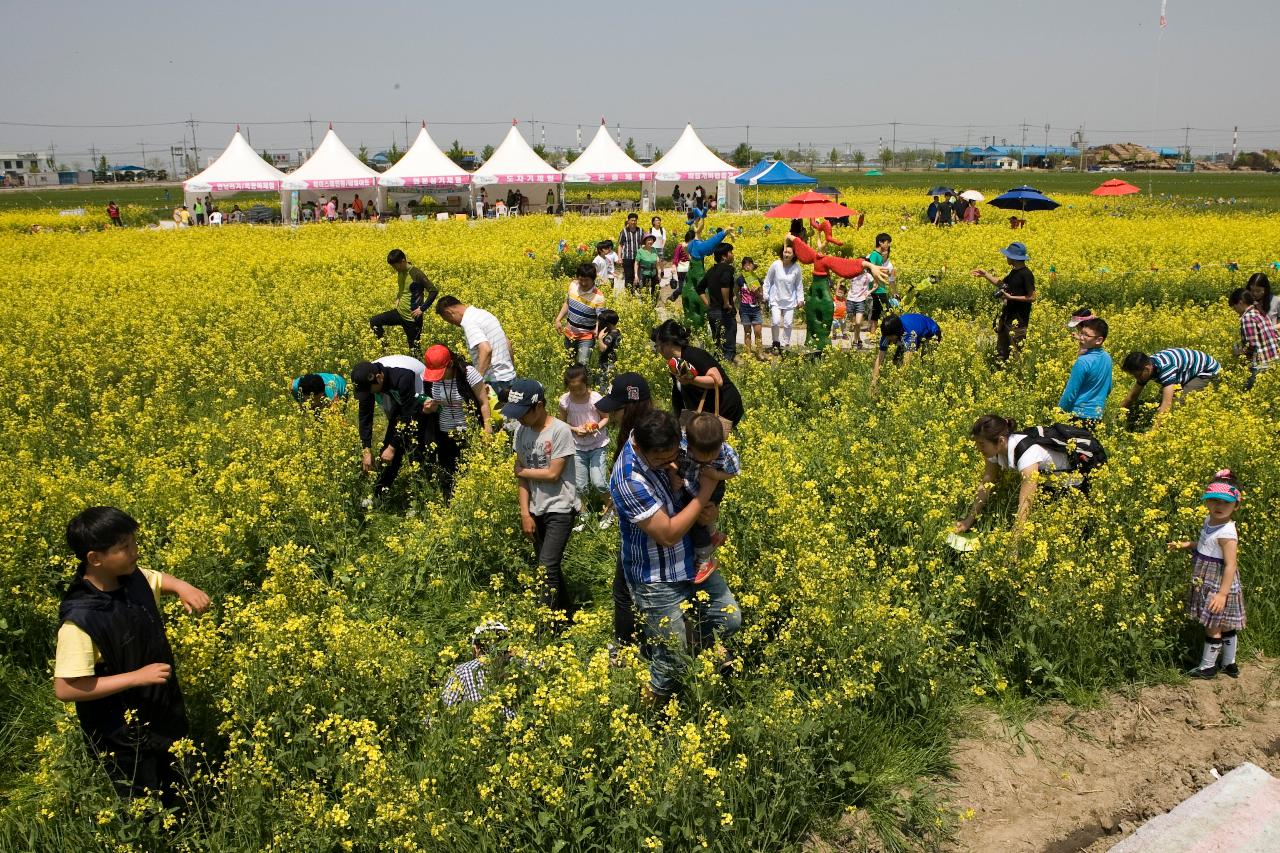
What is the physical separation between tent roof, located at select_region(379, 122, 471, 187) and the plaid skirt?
35069 mm

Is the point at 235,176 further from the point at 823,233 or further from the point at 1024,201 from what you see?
the point at 1024,201

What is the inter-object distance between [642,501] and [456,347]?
26.6ft

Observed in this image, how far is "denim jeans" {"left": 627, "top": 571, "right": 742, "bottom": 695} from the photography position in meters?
4.47

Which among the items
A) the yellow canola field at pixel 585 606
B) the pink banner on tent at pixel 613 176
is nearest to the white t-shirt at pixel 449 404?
the yellow canola field at pixel 585 606

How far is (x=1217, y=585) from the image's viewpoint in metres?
5.34

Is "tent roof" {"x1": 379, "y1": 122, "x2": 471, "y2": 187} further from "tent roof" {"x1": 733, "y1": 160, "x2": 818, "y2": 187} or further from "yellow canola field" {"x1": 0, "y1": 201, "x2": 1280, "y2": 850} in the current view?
"yellow canola field" {"x1": 0, "y1": 201, "x2": 1280, "y2": 850}

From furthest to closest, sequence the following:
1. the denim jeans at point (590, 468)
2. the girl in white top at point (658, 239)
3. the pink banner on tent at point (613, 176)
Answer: the pink banner on tent at point (613, 176) < the girl in white top at point (658, 239) < the denim jeans at point (590, 468)

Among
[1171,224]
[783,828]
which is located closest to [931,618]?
[783,828]

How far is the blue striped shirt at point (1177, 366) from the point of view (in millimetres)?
8094

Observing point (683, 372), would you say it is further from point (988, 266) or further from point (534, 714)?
point (988, 266)

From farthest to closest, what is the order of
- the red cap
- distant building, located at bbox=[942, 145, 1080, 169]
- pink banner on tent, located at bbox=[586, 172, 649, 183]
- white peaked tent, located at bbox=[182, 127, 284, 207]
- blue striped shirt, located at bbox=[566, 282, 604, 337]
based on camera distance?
1. distant building, located at bbox=[942, 145, 1080, 169]
2. pink banner on tent, located at bbox=[586, 172, 649, 183]
3. white peaked tent, located at bbox=[182, 127, 284, 207]
4. blue striped shirt, located at bbox=[566, 282, 604, 337]
5. the red cap

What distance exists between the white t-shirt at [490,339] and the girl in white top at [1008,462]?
13.0ft

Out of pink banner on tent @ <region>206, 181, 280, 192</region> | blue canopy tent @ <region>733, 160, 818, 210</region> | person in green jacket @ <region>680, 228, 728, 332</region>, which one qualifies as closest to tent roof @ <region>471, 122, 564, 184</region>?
pink banner on tent @ <region>206, 181, 280, 192</region>

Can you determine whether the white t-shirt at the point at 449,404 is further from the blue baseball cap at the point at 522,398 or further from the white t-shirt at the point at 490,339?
the blue baseball cap at the point at 522,398
